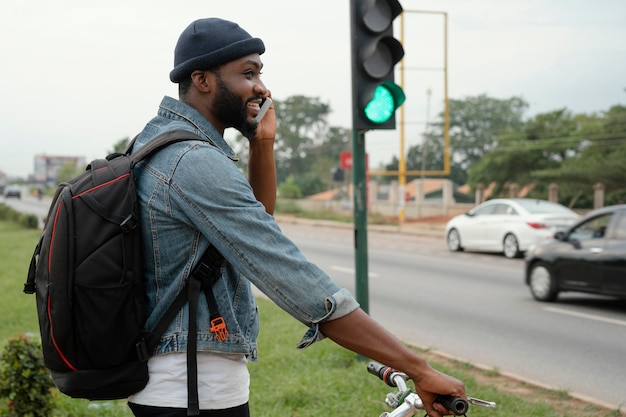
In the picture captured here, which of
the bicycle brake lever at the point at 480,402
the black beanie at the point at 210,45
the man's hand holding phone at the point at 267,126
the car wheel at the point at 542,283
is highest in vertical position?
the black beanie at the point at 210,45

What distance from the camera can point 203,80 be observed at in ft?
6.61

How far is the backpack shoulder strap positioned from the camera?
1.90 m

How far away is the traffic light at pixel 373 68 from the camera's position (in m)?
5.72

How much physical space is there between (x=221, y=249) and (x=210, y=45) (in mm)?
518

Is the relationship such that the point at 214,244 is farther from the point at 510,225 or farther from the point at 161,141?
the point at 510,225

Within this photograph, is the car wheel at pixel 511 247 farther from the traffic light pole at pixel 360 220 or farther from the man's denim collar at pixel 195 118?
the man's denim collar at pixel 195 118

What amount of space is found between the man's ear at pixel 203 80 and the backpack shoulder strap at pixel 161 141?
0.14 meters

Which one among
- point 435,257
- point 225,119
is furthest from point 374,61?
point 435,257

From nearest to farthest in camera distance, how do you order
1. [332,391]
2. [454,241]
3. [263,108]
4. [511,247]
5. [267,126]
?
[263,108]
[267,126]
[332,391]
[511,247]
[454,241]

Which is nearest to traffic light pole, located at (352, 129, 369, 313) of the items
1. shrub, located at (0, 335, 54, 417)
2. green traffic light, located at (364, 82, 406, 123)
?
green traffic light, located at (364, 82, 406, 123)

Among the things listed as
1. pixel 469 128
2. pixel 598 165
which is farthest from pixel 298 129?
pixel 598 165

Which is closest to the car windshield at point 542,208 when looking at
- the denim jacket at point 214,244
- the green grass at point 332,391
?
the green grass at point 332,391

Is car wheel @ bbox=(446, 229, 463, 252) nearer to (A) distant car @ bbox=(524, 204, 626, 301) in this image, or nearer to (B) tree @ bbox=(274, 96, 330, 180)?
(A) distant car @ bbox=(524, 204, 626, 301)

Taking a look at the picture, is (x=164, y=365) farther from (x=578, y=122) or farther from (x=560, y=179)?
(x=578, y=122)
